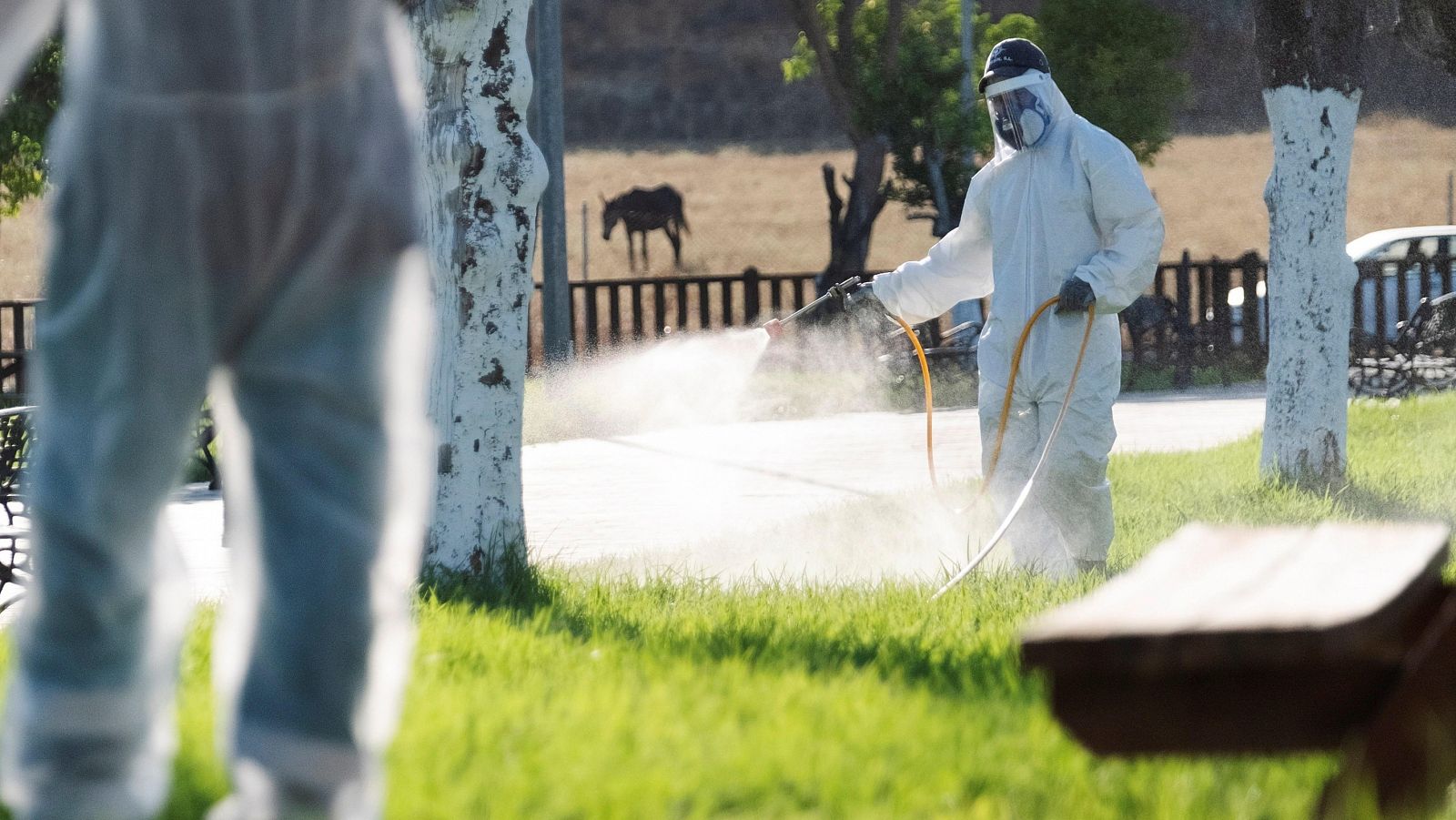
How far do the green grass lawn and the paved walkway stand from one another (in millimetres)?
1602

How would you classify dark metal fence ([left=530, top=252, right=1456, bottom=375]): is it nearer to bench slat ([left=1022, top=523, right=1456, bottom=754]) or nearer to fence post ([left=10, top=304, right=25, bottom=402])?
fence post ([left=10, top=304, right=25, bottom=402])

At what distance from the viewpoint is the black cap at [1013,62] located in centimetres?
641

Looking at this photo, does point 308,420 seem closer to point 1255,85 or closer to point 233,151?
point 233,151

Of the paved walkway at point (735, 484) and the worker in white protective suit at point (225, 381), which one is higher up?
the worker in white protective suit at point (225, 381)

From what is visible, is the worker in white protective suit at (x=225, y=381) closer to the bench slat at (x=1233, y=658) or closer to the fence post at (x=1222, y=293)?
the bench slat at (x=1233, y=658)

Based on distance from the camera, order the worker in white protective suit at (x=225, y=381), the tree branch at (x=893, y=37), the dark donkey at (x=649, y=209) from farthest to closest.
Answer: the dark donkey at (x=649, y=209) → the tree branch at (x=893, y=37) → the worker in white protective suit at (x=225, y=381)

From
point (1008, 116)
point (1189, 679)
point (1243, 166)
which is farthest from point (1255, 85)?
point (1189, 679)

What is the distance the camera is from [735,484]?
10.4 metres

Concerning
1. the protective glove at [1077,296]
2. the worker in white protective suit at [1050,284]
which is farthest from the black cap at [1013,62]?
the protective glove at [1077,296]

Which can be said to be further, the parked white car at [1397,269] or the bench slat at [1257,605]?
the parked white car at [1397,269]

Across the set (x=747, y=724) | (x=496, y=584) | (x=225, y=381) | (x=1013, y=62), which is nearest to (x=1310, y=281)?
(x=1013, y=62)

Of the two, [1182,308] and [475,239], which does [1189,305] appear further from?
[475,239]

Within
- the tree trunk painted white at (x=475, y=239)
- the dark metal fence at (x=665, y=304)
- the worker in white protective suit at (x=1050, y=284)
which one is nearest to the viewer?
the tree trunk painted white at (x=475, y=239)

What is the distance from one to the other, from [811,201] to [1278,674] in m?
38.9
